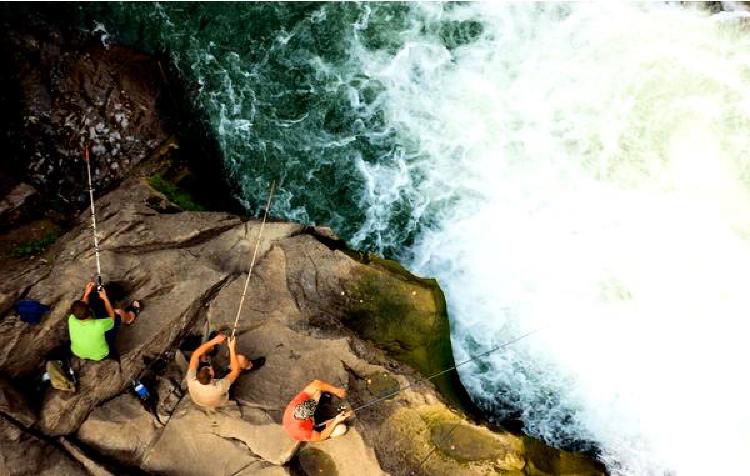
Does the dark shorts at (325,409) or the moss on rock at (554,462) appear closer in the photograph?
the dark shorts at (325,409)

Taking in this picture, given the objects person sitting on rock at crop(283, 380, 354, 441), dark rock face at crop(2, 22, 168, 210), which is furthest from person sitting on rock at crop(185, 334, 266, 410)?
dark rock face at crop(2, 22, 168, 210)

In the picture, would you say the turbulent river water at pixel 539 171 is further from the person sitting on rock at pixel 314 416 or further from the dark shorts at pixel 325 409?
the person sitting on rock at pixel 314 416

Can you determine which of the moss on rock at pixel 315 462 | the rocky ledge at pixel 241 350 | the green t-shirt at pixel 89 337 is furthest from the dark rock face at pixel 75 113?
the moss on rock at pixel 315 462

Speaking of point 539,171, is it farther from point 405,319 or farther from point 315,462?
point 315,462

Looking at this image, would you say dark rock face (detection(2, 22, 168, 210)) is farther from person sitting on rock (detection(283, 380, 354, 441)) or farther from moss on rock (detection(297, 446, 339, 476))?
moss on rock (detection(297, 446, 339, 476))

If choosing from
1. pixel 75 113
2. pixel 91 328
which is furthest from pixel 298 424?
pixel 75 113

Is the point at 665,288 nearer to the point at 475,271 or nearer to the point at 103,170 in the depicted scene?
the point at 475,271

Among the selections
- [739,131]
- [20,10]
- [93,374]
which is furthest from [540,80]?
[20,10]
